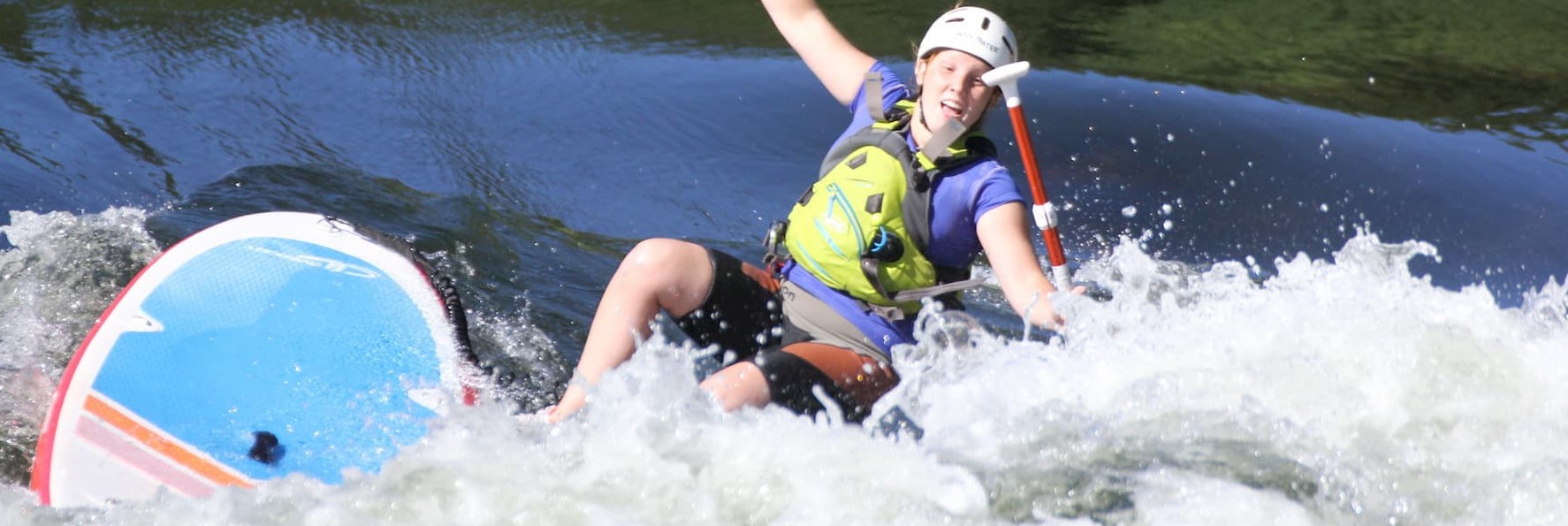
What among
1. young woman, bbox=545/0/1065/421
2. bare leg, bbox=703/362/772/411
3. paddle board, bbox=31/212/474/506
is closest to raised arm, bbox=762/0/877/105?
young woman, bbox=545/0/1065/421

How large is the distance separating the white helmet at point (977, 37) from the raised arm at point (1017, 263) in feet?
1.17

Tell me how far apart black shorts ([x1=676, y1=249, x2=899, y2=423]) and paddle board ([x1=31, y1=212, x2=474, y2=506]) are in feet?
1.84

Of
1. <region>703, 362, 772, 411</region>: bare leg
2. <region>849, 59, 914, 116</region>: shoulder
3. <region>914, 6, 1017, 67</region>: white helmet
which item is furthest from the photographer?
<region>849, 59, 914, 116</region>: shoulder

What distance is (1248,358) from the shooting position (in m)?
2.84

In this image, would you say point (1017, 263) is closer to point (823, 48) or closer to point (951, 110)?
point (951, 110)

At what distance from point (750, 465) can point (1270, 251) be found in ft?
11.8

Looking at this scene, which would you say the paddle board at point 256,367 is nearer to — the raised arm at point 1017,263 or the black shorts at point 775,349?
the black shorts at point 775,349

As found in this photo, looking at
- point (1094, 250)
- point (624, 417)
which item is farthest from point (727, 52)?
point (624, 417)

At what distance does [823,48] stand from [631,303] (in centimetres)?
100

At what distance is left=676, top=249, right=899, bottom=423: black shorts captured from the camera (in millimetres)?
2877

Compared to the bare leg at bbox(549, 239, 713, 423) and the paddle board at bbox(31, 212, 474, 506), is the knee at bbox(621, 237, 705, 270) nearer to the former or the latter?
the bare leg at bbox(549, 239, 713, 423)

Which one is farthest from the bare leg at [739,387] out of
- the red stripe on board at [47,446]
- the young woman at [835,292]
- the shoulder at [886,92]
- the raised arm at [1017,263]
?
the red stripe on board at [47,446]

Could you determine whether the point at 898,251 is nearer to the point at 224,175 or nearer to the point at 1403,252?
the point at 1403,252

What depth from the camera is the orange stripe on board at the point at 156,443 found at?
9.80 ft
